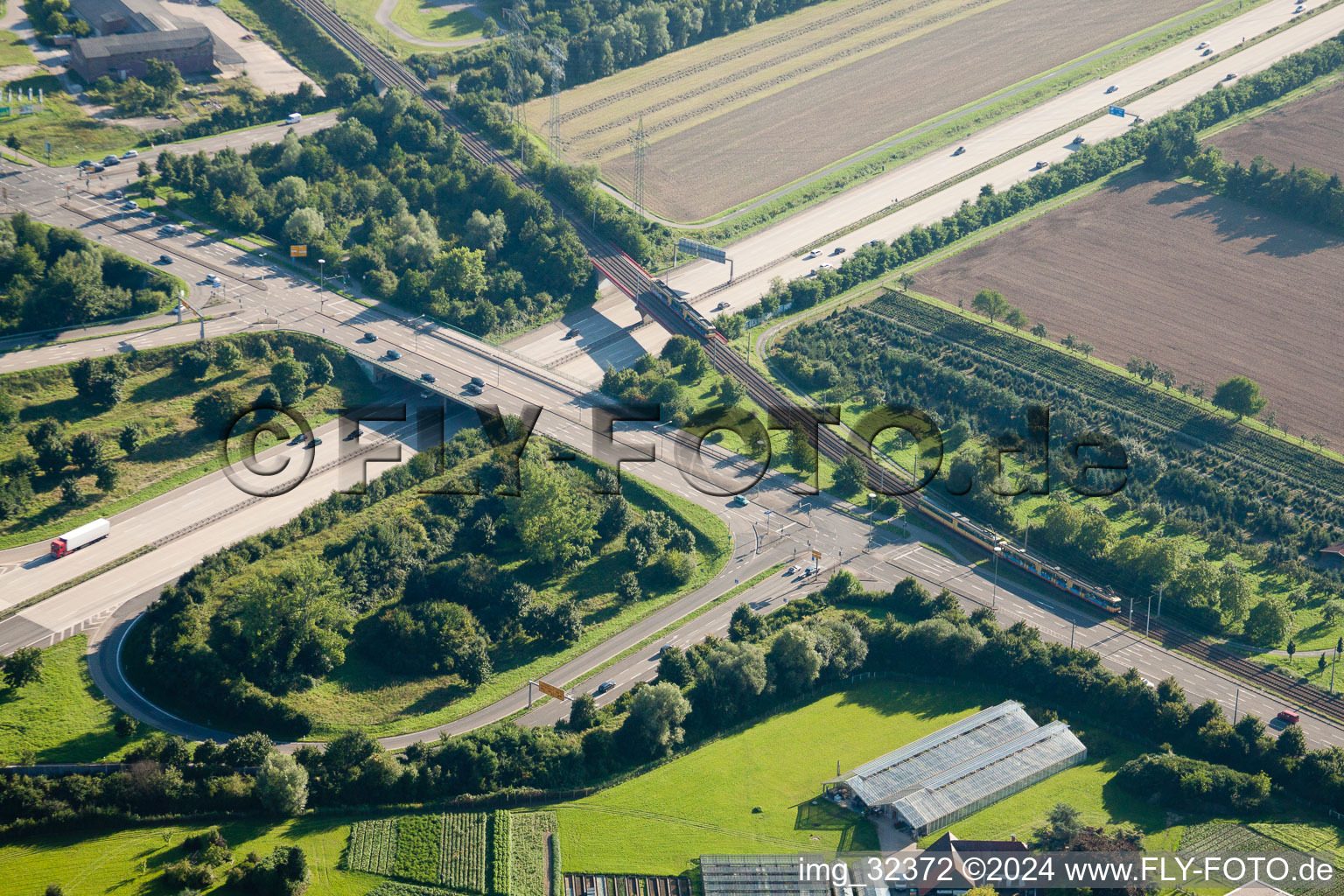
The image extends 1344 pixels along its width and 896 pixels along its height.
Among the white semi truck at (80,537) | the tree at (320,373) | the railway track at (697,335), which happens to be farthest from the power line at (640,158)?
the white semi truck at (80,537)

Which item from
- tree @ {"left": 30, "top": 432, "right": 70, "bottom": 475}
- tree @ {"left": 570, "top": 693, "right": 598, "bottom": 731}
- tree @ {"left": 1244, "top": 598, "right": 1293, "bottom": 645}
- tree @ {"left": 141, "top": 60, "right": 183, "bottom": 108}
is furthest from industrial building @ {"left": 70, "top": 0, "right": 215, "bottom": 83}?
tree @ {"left": 1244, "top": 598, "right": 1293, "bottom": 645}

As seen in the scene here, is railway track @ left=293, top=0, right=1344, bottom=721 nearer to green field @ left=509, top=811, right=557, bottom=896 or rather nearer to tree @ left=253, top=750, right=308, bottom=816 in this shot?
green field @ left=509, top=811, right=557, bottom=896

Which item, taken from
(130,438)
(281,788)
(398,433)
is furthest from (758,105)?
(281,788)

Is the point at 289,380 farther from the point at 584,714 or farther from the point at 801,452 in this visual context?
the point at 584,714

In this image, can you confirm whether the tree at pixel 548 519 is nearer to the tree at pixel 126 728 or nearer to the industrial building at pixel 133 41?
the tree at pixel 126 728

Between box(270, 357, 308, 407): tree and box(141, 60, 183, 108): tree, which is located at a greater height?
box(141, 60, 183, 108): tree

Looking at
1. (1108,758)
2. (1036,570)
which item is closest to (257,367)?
(1036,570)
